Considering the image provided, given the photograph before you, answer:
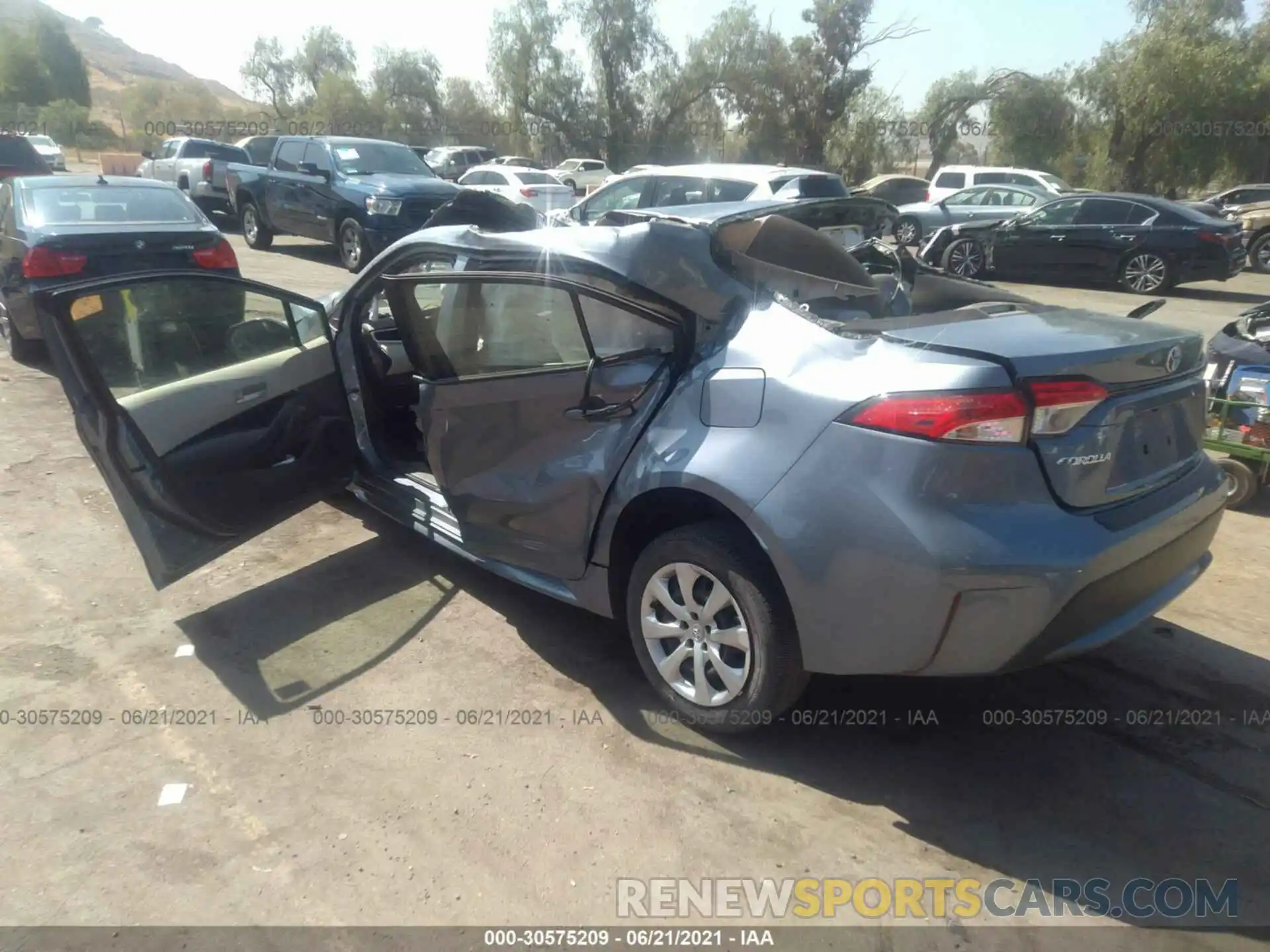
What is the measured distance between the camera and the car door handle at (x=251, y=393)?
398 cm

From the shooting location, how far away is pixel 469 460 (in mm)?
3754

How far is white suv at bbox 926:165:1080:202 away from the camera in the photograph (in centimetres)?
1967

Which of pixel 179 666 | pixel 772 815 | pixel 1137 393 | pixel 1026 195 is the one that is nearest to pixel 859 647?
pixel 772 815

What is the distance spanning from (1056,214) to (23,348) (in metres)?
13.6

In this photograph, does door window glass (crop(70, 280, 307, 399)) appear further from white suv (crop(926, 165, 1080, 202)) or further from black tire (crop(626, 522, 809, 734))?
white suv (crop(926, 165, 1080, 202))

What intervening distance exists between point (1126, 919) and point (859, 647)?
3.05ft

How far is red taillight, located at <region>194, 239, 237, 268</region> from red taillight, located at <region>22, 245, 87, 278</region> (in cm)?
91

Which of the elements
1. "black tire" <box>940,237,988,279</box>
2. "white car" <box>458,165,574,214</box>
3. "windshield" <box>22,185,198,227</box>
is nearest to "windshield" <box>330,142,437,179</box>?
"white car" <box>458,165,574,214</box>

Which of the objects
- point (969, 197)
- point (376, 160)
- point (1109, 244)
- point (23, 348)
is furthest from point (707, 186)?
point (969, 197)

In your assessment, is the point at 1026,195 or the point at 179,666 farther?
the point at 1026,195

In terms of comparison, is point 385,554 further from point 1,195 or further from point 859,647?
point 1,195

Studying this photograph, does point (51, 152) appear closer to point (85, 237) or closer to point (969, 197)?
point (969, 197)

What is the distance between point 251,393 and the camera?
13.2 feet
